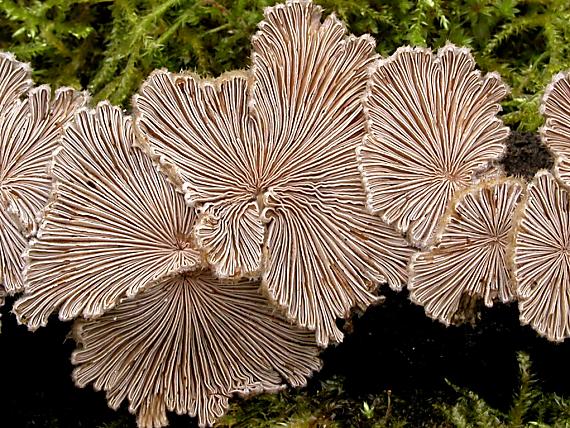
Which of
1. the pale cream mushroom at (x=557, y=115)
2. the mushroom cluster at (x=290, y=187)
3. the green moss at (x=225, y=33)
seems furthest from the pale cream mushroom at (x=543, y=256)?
the green moss at (x=225, y=33)

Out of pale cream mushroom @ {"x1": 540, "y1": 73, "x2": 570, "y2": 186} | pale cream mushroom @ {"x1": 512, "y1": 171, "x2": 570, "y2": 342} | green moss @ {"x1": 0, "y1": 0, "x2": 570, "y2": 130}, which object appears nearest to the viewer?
pale cream mushroom @ {"x1": 512, "y1": 171, "x2": 570, "y2": 342}

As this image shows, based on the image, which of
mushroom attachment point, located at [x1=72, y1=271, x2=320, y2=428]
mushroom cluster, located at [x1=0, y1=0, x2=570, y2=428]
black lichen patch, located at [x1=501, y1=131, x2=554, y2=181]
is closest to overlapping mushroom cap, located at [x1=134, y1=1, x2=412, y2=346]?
mushroom cluster, located at [x1=0, y1=0, x2=570, y2=428]

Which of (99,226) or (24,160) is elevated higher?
(24,160)

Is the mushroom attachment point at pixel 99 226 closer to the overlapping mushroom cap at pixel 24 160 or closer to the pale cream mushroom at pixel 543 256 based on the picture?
the overlapping mushroom cap at pixel 24 160

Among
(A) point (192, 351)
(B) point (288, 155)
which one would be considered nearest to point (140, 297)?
(A) point (192, 351)

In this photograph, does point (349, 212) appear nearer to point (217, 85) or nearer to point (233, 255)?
point (233, 255)

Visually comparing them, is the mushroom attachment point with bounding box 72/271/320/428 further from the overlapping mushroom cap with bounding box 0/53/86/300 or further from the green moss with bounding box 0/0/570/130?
the green moss with bounding box 0/0/570/130

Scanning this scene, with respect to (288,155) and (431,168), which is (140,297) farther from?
(431,168)
